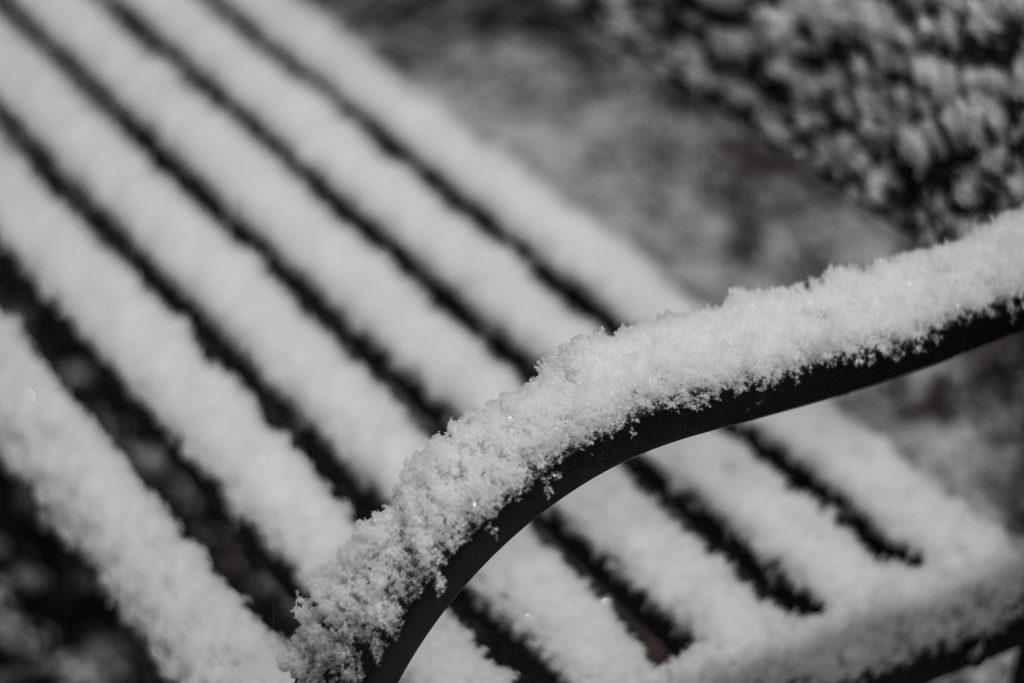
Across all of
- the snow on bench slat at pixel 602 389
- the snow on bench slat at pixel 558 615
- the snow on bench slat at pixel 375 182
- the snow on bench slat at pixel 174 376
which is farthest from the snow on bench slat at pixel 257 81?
the snow on bench slat at pixel 602 389

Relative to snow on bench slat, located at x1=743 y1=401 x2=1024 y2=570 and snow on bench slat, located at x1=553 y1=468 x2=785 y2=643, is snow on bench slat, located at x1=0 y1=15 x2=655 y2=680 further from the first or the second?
snow on bench slat, located at x1=743 y1=401 x2=1024 y2=570

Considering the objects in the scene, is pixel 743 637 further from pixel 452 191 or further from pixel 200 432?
pixel 452 191

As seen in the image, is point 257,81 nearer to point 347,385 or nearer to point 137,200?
point 137,200

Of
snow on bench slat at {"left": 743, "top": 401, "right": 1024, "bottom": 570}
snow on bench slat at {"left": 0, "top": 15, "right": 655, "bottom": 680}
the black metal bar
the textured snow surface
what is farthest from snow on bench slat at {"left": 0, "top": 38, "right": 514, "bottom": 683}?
the textured snow surface

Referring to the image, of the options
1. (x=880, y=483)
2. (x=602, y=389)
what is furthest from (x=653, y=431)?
(x=880, y=483)

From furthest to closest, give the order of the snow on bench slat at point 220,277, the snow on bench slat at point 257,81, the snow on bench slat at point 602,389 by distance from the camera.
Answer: the snow on bench slat at point 257,81
the snow on bench slat at point 220,277
the snow on bench slat at point 602,389

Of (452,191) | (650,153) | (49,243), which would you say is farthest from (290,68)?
(650,153)

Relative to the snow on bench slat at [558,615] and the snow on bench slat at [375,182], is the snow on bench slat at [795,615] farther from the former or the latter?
the snow on bench slat at [375,182]
